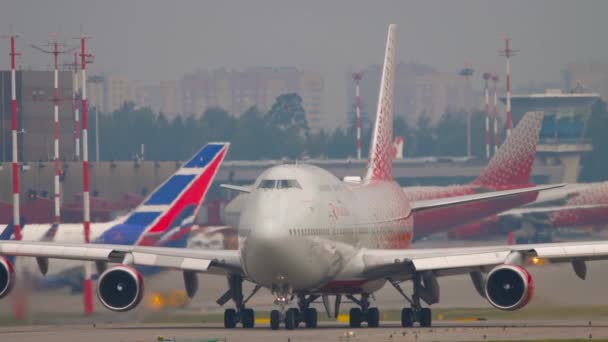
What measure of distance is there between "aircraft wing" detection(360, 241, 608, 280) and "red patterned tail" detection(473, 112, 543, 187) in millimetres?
62304

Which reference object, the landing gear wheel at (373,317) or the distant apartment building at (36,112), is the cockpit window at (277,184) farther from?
the distant apartment building at (36,112)

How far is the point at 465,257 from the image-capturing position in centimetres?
4216

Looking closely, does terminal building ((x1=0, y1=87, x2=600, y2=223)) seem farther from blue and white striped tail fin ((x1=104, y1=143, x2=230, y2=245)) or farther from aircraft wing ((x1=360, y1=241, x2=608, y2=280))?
aircraft wing ((x1=360, y1=241, x2=608, y2=280))

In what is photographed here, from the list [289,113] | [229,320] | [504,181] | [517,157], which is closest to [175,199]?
[229,320]

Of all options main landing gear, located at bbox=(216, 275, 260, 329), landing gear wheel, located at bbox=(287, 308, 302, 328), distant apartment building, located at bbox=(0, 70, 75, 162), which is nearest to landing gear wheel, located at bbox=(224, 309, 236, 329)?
main landing gear, located at bbox=(216, 275, 260, 329)

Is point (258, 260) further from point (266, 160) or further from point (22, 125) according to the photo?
point (266, 160)

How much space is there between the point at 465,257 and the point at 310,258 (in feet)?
13.8

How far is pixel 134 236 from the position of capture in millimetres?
61781

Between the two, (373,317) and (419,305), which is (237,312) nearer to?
Answer: (373,317)

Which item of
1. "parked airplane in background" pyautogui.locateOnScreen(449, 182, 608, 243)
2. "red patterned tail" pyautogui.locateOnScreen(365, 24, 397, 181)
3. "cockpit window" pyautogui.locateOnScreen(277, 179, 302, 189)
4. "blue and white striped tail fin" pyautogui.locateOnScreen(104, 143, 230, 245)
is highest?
"red patterned tail" pyautogui.locateOnScreen(365, 24, 397, 181)

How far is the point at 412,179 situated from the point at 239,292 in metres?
121

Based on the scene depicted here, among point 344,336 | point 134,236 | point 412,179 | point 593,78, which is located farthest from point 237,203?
point 593,78

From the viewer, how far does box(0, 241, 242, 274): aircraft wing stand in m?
43.5

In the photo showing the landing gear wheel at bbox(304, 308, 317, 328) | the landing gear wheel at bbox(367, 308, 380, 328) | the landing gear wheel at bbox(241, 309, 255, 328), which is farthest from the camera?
the landing gear wheel at bbox(367, 308, 380, 328)
